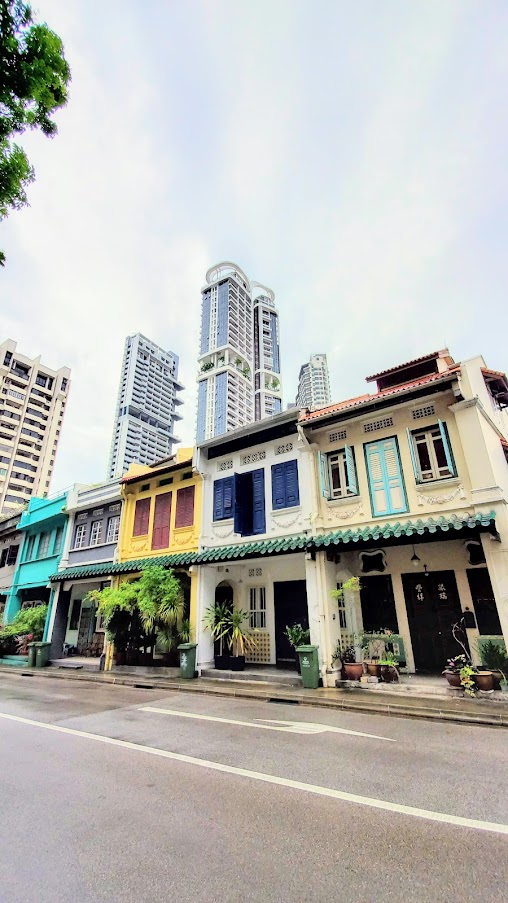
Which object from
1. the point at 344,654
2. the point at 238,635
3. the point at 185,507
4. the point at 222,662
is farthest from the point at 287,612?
the point at 185,507

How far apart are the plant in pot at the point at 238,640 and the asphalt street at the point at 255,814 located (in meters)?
→ 6.77

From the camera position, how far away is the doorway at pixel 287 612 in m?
15.2

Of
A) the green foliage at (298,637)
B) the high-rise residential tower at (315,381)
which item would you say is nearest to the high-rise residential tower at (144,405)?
the high-rise residential tower at (315,381)

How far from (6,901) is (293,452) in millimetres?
12857

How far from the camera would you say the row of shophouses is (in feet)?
37.1

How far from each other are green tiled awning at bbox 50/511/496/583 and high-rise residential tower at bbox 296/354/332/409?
9900cm

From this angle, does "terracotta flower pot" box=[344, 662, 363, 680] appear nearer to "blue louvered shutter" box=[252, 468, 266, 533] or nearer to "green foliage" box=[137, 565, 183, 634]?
"blue louvered shutter" box=[252, 468, 266, 533]

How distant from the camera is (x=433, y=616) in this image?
1204 centimetres

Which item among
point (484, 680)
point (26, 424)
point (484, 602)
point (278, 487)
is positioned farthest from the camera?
point (26, 424)

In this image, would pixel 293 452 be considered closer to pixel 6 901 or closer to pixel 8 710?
pixel 8 710

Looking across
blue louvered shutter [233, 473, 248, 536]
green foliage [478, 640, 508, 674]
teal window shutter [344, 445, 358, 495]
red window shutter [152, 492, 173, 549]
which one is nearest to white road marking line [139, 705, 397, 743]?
green foliage [478, 640, 508, 674]

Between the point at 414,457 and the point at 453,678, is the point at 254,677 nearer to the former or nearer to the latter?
the point at 453,678

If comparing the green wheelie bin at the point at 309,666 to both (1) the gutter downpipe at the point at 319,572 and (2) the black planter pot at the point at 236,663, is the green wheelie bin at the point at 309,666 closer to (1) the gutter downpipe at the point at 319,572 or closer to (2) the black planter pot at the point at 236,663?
(1) the gutter downpipe at the point at 319,572

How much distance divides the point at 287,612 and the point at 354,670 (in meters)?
4.48
